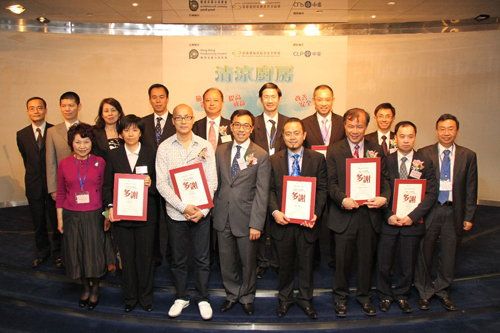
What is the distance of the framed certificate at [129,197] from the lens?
3043 millimetres

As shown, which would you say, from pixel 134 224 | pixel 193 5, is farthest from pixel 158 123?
pixel 193 5

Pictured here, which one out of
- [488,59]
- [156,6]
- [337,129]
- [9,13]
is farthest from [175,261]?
[488,59]

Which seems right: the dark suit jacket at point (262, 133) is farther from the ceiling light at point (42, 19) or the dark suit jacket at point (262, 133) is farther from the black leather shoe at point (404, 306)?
the ceiling light at point (42, 19)

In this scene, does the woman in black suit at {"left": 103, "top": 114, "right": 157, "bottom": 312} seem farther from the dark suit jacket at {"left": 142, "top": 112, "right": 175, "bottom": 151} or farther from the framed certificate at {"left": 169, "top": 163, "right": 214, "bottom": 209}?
the dark suit jacket at {"left": 142, "top": 112, "right": 175, "bottom": 151}

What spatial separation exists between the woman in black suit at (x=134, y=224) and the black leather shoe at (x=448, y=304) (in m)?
2.53

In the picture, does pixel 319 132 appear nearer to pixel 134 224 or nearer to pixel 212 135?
pixel 212 135

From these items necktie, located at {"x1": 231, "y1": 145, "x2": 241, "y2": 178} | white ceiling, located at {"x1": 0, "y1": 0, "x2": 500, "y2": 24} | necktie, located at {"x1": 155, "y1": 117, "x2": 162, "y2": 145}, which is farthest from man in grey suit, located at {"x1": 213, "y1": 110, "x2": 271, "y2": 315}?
white ceiling, located at {"x1": 0, "y1": 0, "x2": 500, "y2": 24}

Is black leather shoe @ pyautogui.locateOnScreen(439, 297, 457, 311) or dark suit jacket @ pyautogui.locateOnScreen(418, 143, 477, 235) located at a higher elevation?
dark suit jacket @ pyautogui.locateOnScreen(418, 143, 477, 235)

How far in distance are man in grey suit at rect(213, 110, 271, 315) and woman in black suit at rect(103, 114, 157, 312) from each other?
55 cm

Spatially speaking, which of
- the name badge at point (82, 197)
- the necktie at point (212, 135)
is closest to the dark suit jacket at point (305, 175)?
the necktie at point (212, 135)

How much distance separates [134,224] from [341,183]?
171 centimetres

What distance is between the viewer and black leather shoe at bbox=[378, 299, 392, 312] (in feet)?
10.8

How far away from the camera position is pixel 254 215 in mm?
3109

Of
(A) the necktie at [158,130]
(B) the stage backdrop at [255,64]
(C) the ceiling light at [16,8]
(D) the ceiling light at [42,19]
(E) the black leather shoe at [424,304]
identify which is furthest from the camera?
(D) the ceiling light at [42,19]
